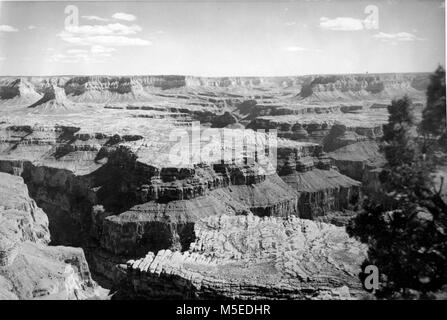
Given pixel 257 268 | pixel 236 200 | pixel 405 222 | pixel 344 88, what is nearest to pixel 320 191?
pixel 236 200

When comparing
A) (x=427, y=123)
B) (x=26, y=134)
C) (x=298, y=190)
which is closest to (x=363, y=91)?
(x=298, y=190)

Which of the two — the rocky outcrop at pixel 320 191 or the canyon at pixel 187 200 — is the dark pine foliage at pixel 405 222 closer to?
the canyon at pixel 187 200

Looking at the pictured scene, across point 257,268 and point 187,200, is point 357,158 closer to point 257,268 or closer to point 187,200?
point 187,200

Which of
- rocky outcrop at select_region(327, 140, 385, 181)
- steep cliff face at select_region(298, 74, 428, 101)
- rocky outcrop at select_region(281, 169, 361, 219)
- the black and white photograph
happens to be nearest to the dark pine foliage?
the black and white photograph

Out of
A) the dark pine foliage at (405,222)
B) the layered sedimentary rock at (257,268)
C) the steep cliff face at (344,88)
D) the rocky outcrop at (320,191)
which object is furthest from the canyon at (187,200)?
the steep cliff face at (344,88)

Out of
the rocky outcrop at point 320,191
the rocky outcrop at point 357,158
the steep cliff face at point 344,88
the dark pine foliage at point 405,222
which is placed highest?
the steep cliff face at point 344,88
